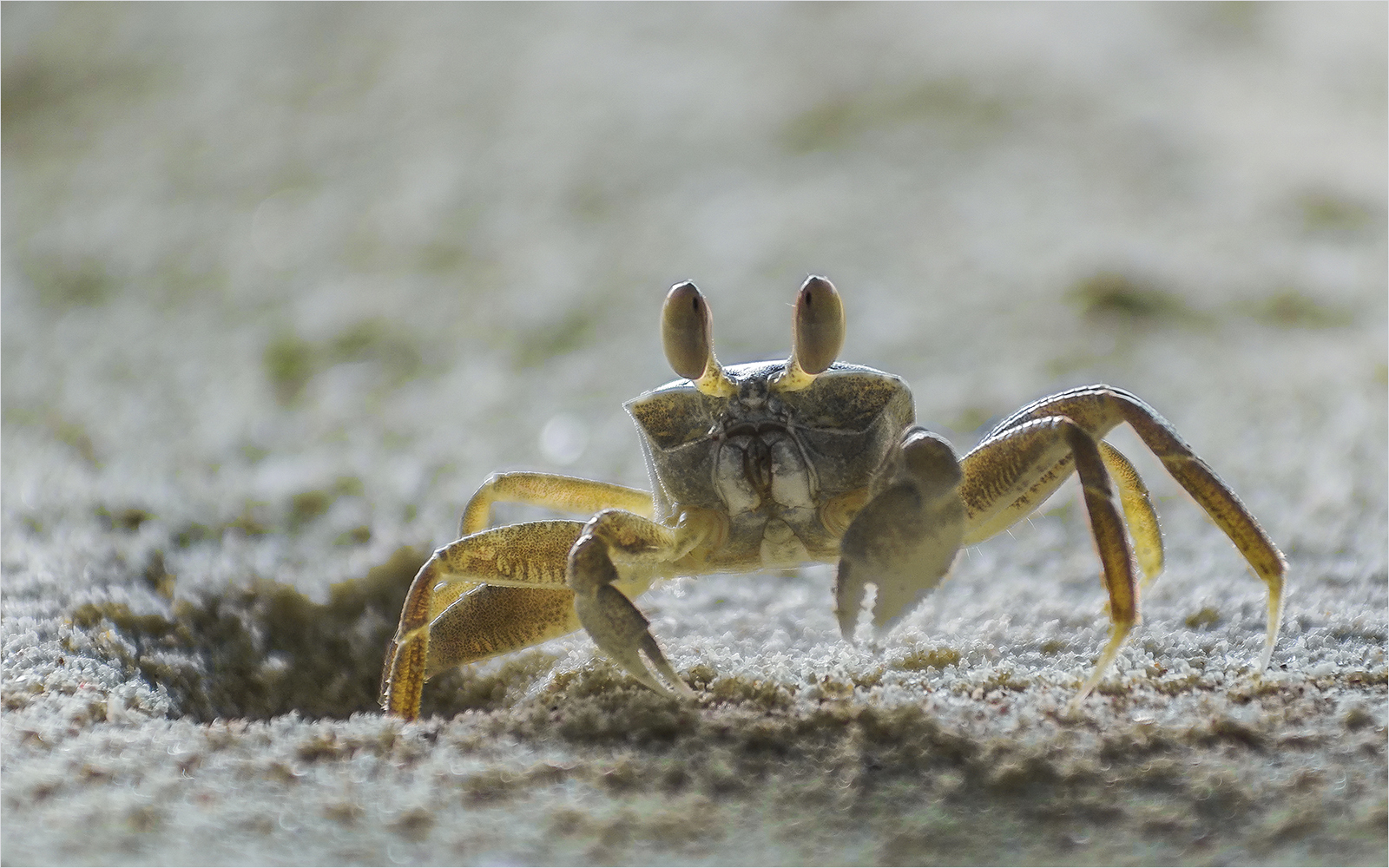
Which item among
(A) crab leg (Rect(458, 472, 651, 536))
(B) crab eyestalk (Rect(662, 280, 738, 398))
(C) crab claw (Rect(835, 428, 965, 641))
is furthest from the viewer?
(A) crab leg (Rect(458, 472, 651, 536))

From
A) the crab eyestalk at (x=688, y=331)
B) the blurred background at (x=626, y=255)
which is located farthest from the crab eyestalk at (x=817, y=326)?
the blurred background at (x=626, y=255)

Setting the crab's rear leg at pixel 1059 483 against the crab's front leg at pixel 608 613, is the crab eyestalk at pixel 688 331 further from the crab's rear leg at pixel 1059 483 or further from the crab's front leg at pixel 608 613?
the crab's rear leg at pixel 1059 483

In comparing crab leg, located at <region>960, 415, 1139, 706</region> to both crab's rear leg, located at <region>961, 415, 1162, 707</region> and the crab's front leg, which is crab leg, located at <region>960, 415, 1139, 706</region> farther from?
the crab's front leg

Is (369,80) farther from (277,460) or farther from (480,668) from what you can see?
(480,668)

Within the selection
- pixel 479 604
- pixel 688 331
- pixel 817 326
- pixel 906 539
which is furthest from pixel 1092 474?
pixel 479 604

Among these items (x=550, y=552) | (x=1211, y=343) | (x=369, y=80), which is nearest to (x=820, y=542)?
(x=550, y=552)

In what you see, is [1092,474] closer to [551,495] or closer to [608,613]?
[608,613]

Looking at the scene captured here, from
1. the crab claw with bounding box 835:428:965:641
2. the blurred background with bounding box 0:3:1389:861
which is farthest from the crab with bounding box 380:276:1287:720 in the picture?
the blurred background with bounding box 0:3:1389:861
